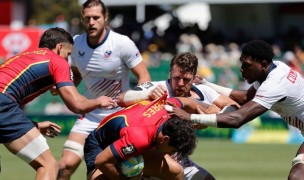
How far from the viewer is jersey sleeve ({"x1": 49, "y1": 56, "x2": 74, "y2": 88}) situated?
10.0m

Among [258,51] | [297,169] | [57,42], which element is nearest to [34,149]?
[57,42]

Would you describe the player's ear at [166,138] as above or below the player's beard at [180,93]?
below

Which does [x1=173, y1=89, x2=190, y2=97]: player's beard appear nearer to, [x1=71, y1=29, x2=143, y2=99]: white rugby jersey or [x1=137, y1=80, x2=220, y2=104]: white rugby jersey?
[x1=137, y1=80, x2=220, y2=104]: white rugby jersey

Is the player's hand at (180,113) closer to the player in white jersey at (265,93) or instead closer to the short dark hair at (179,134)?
the player in white jersey at (265,93)

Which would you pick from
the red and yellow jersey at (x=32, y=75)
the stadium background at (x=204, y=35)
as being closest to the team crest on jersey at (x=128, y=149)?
the red and yellow jersey at (x=32, y=75)

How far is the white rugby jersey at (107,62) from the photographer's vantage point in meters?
12.3

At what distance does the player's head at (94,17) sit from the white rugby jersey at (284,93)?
8.20 feet

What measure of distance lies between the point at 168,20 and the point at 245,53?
2452 centimetres

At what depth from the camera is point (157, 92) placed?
33.4 ft

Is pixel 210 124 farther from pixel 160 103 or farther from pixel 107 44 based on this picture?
pixel 107 44

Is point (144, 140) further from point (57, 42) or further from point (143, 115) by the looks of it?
point (57, 42)

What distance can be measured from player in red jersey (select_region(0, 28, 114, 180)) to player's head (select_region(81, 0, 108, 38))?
198 centimetres

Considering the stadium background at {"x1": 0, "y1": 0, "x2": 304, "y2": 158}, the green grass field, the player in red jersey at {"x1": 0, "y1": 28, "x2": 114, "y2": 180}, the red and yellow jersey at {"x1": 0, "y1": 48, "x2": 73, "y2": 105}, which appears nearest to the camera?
the player in red jersey at {"x1": 0, "y1": 28, "x2": 114, "y2": 180}

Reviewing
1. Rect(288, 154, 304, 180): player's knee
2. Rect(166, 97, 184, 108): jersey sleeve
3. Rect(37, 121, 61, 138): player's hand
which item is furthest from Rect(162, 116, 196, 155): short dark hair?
Rect(37, 121, 61, 138): player's hand
